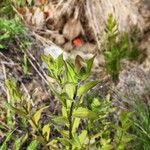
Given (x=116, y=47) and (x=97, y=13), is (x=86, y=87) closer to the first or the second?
(x=116, y=47)

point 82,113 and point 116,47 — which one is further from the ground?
point 82,113

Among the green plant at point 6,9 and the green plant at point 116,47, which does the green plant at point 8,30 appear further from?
the green plant at point 116,47

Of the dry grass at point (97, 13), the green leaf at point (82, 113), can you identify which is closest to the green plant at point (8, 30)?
the dry grass at point (97, 13)

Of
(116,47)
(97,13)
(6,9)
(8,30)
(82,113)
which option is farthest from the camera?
(97,13)

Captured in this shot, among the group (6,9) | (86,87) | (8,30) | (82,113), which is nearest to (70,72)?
(86,87)

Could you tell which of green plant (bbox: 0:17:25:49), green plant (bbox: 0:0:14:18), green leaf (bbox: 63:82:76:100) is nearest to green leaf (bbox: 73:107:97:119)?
green leaf (bbox: 63:82:76:100)

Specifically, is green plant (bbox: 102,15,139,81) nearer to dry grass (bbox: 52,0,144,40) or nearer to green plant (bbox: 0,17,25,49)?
dry grass (bbox: 52,0,144,40)

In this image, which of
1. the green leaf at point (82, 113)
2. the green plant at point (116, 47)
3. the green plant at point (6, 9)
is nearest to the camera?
the green leaf at point (82, 113)

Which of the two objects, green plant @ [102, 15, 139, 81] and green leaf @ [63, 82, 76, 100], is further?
green plant @ [102, 15, 139, 81]

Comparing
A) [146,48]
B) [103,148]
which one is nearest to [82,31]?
[146,48]
